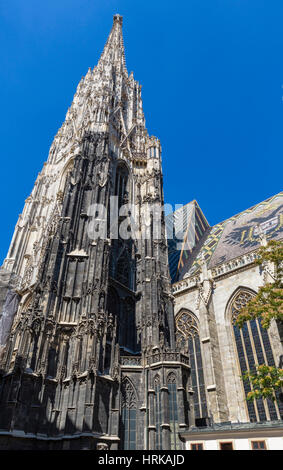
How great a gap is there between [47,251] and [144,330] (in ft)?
23.0

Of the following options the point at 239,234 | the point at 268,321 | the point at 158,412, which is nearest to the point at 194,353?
the point at 158,412

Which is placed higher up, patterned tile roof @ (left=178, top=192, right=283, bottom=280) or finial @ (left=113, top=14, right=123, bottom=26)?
finial @ (left=113, top=14, right=123, bottom=26)

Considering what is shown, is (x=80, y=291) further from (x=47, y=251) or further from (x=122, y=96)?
(x=122, y=96)

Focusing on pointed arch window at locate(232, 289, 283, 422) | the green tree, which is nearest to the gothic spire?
pointed arch window at locate(232, 289, 283, 422)

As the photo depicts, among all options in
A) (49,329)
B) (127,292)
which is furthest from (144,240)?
(49,329)

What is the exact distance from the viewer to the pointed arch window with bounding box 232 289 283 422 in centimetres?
1638

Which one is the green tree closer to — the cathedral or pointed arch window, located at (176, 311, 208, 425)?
the cathedral

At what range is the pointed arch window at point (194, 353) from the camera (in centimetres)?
1831

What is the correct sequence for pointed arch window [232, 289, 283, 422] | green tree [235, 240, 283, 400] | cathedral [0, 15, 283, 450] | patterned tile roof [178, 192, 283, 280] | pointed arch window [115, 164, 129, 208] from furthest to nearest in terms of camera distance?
pointed arch window [115, 164, 129, 208], patterned tile roof [178, 192, 283, 280], pointed arch window [232, 289, 283, 422], cathedral [0, 15, 283, 450], green tree [235, 240, 283, 400]

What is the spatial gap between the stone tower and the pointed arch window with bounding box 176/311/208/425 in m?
2.63

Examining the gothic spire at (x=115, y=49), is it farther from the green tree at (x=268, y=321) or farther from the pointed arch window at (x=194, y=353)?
the green tree at (x=268, y=321)

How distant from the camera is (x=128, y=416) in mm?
15055

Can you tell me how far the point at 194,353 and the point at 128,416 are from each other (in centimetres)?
661

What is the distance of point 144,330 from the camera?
1816cm
